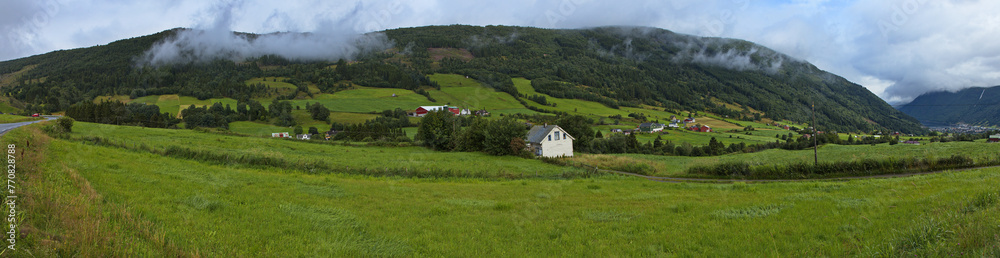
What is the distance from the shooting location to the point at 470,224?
10000 mm

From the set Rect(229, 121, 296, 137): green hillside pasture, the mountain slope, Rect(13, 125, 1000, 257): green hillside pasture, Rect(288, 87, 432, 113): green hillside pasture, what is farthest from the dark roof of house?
Rect(288, 87, 432, 113): green hillside pasture

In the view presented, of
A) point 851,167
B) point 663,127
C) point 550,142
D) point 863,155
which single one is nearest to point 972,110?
point 663,127

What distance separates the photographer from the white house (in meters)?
55.7

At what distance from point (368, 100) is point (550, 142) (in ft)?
271

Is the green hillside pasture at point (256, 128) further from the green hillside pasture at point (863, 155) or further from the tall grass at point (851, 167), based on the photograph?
the tall grass at point (851, 167)

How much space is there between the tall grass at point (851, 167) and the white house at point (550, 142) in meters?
30.4

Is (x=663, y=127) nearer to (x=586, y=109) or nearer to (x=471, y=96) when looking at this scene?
(x=586, y=109)

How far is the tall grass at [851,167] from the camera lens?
21.3 meters

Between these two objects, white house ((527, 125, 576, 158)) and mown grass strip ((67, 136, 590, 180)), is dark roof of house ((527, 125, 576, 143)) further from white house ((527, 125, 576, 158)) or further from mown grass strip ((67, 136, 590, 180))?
mown grass strip ((67, 136, 590, 180))

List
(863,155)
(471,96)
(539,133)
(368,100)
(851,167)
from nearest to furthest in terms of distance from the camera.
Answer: (851,167) < (863,155) < (539,133) < (368,100) < (471,96)

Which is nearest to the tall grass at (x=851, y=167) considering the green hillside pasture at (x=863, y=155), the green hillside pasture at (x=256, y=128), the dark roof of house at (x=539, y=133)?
the green hillside pasture at (x=863, y=155)

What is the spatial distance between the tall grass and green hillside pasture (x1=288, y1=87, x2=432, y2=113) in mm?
95151

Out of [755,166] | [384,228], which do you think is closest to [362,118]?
[755,166]

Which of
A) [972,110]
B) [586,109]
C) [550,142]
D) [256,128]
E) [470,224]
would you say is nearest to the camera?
[470,224]
